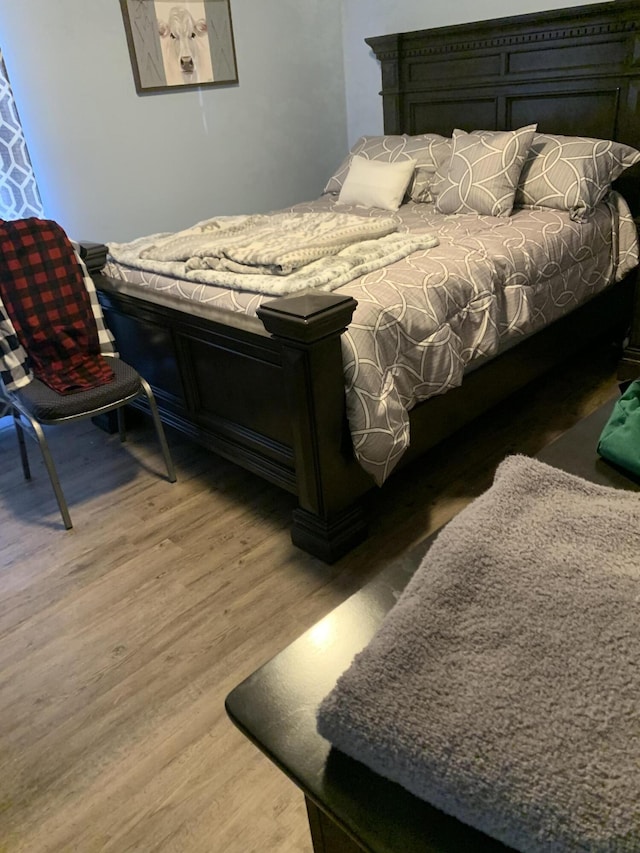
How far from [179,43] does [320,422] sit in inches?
94.7

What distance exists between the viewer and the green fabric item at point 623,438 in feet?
3.40

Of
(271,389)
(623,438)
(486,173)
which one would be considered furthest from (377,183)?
(623,438)

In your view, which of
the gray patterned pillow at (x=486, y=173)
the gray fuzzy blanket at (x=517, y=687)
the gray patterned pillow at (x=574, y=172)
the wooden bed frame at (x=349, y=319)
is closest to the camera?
the gray fuzzy blanket at (x=517, y=687)

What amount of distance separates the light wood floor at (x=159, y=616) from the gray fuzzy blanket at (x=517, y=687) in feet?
2.70

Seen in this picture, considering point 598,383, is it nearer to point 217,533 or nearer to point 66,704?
point 217,533

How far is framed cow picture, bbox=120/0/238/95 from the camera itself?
3.04 metres

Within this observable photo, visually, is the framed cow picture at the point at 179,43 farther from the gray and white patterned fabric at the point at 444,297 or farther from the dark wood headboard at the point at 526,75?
the gray and white patterned fabric at the point at 444,297

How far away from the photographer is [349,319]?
5.68ft

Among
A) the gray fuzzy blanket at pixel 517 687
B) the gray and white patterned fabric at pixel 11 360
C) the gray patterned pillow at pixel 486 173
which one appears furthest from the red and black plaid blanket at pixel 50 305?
the gray fuzzy blanket at pixel 517 687

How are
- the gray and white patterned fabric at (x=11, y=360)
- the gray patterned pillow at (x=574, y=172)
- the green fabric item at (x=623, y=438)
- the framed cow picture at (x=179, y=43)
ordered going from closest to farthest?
the green fabric item at (x=623, y=438)
the gray and white patterned fabric at (x=11, y=360)
the gray patterned pillow at (x=574, y=172)
the framed cow picture at (x=179, y=43)

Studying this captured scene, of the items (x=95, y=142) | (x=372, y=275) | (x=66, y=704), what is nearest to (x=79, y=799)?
(x=66, y=704)

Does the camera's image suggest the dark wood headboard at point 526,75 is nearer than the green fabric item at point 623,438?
No

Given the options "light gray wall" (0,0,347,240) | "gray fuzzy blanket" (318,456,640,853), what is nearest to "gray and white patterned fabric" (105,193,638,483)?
"light gray wall" (0,0,347,240)

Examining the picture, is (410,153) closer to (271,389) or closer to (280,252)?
(280,252)
